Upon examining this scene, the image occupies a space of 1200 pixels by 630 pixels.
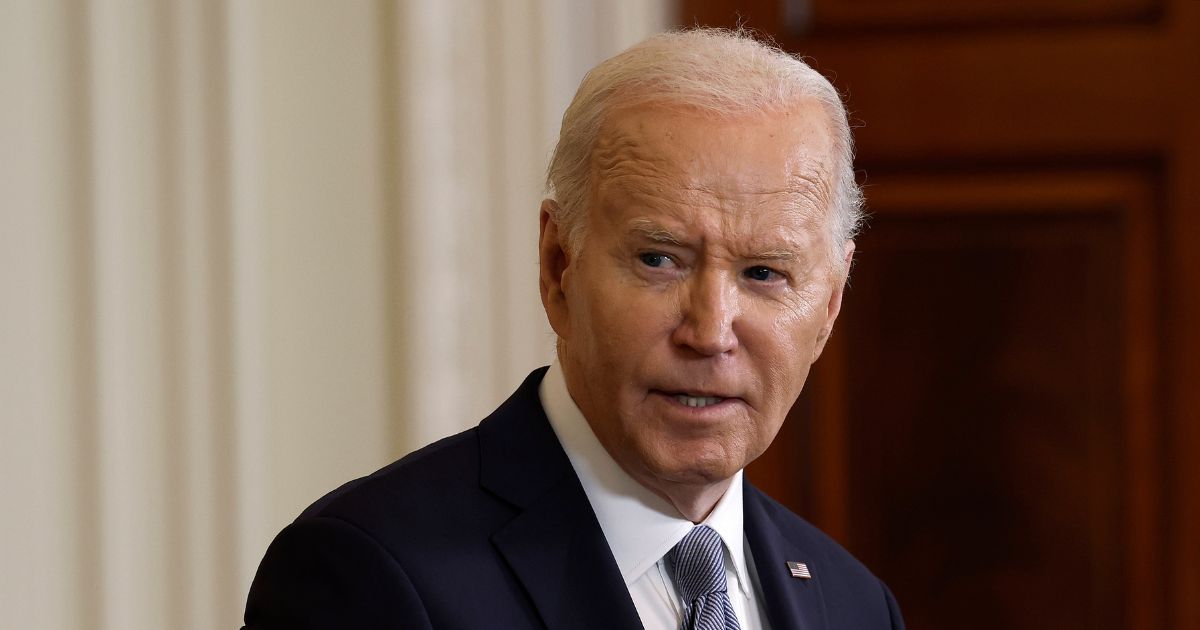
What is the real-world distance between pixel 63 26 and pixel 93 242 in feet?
1.01

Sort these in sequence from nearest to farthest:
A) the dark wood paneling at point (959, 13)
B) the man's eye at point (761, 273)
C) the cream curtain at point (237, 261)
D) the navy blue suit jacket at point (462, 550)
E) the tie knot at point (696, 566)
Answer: the navy blue suit jacket at point (462, 550) → the man's eye at point (761, 273) → the tie knot at point (696, 566) → the cream curtain at point (237, 261) → the dark wood paneling at point (959, 13)

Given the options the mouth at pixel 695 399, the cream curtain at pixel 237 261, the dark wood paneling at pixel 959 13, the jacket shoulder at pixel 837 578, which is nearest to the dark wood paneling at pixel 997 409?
the dark wood paneling at pixel 959 13

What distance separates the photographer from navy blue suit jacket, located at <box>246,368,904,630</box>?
53.4 inches

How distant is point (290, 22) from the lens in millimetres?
2416

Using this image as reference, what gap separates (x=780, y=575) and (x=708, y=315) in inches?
17.6

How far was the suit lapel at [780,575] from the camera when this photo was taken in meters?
1.67

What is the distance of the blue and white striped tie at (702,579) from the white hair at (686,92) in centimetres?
36

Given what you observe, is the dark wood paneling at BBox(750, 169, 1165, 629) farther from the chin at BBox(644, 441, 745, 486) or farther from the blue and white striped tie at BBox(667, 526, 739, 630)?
the chin at BBox(644, 441, 745, 486)

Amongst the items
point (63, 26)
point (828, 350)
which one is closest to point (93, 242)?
point (63, 26)

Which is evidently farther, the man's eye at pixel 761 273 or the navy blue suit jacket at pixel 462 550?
the man's eye at pixel 761 273

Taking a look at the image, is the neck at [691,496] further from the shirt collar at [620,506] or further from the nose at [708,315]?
the nose at [708,315]

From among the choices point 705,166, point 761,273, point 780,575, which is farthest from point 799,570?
point 705,166

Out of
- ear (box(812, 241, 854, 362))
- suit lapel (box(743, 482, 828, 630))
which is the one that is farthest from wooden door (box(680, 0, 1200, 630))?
ear (box(812, 241, 854, 362))

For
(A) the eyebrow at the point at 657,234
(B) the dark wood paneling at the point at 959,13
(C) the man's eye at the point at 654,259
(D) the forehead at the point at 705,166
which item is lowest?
(C) the man's eye at the point at 654,259
